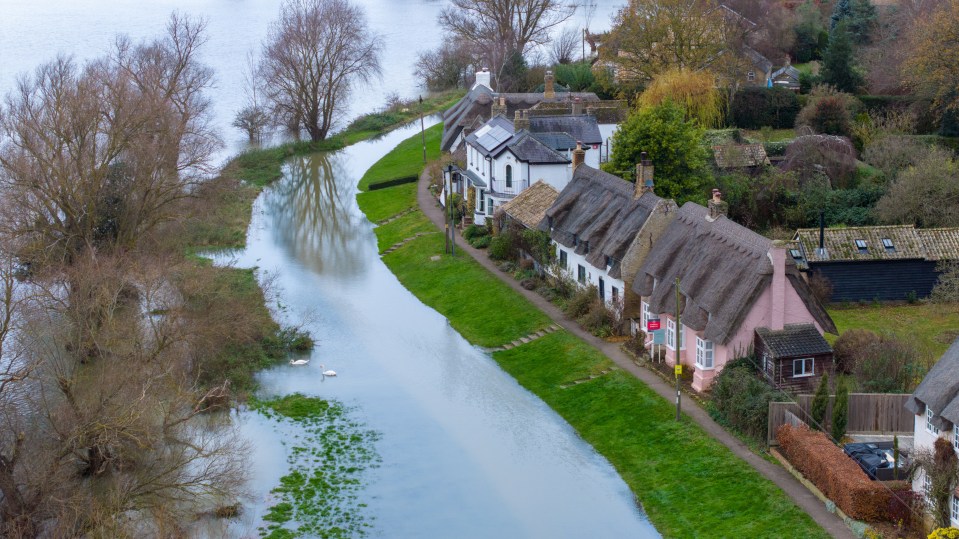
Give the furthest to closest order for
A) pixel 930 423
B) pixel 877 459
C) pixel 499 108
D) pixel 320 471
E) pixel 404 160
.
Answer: pixel 404 160, pixel 499 108, pixel 320 471, pixel 877 459, pixel 930 423

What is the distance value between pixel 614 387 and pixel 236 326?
1373 centimetres

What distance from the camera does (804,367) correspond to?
114ft

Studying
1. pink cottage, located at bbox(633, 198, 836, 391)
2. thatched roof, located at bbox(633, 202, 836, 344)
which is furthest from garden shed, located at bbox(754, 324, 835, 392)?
thatched roof, located at bbox(633, 202, 836, 344)

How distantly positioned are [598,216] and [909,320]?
12483mm

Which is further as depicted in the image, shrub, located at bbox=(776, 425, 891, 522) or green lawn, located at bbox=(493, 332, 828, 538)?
green lawn, located at bbox=(493, 332, 828, 538)

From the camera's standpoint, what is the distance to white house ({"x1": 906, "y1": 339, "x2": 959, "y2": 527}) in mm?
25984

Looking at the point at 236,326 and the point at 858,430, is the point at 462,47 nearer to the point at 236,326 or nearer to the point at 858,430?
the point at 236,326

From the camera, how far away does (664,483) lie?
103ft

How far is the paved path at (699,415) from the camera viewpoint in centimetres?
2789

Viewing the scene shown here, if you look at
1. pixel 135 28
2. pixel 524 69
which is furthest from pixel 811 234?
pixel 135 28

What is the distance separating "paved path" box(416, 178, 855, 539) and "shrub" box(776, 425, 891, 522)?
0.41 meters

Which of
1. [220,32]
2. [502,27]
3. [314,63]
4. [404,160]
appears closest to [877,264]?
[404,160]

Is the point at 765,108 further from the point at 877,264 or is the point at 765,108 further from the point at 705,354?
the point at 705,354

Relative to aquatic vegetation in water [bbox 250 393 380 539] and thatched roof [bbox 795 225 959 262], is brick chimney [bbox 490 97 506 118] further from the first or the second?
aquatic vegetation in water [bbox 250 393 380 539]
